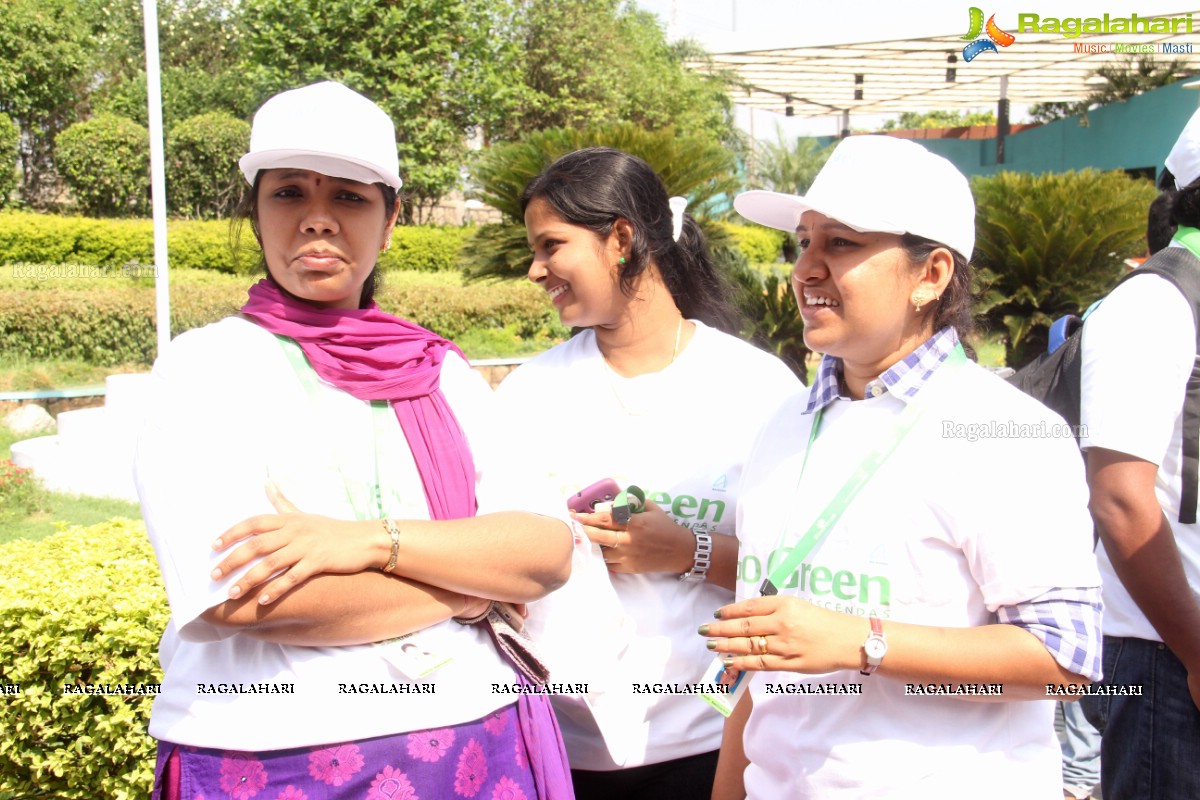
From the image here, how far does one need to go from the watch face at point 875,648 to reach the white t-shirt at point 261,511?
574 mm

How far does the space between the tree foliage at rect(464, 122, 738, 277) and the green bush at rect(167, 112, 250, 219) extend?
1343cm

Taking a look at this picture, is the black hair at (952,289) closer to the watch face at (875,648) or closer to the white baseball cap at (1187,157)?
the watch face at (875,648)

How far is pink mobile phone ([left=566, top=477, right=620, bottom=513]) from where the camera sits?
80.7 inches

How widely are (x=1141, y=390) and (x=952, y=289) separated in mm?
502

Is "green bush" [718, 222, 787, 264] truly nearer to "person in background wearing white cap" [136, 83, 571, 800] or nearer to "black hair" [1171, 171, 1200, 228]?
"black hair" [1171, 171, 1200, 228]

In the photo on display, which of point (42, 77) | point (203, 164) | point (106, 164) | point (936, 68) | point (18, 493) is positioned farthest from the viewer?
point (936, 68)

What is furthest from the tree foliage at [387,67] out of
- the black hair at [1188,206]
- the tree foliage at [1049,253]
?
the black hair at [1188,206]

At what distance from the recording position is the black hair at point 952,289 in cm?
168

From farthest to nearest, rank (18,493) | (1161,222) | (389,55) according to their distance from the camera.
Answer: (389,55)
(18,493)
(1161,222)

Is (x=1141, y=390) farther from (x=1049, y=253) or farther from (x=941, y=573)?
(x=1049, y=253)

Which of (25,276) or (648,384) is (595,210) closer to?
(648,384)

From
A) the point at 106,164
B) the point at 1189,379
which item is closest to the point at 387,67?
the point at 106,164

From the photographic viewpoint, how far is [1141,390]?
1950mm

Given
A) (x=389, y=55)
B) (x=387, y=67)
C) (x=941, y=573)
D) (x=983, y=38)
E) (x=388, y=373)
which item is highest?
(x=983, y=38)
